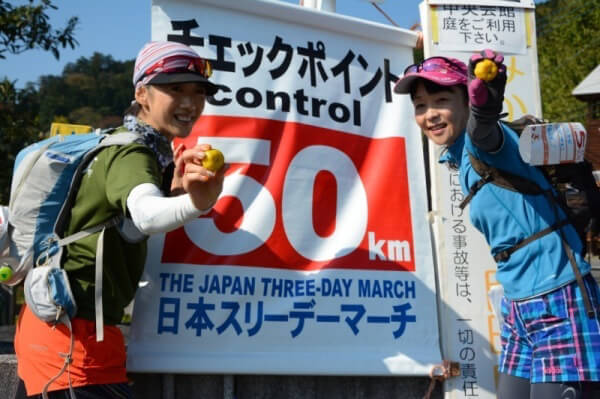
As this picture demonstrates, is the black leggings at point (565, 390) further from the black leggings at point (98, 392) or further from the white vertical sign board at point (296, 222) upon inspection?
the black leggings at point (98, 392)

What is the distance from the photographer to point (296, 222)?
299 cm

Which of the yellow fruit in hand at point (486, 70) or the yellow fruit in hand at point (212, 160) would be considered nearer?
the yellow fruit in hand at point (212, 160)

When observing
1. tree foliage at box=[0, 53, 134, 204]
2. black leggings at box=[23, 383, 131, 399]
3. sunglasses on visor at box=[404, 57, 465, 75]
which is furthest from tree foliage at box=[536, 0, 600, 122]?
black leggings at box=[23, 383, 131, 399]

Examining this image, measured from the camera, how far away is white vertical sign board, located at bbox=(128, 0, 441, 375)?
2.77m

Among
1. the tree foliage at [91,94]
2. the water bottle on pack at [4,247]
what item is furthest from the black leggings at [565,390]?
the tree foliage at [91,94]

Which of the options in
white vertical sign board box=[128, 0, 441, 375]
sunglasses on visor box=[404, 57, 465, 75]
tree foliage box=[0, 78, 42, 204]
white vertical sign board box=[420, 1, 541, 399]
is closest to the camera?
sunglasses on visor box=[404, 57, 465, 75]

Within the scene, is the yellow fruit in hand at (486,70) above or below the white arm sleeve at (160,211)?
above

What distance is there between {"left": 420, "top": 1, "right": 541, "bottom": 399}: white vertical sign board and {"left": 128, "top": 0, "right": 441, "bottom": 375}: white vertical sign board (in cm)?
Result: 10

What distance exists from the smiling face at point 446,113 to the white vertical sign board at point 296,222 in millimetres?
828

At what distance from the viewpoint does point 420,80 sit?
2.39 metres

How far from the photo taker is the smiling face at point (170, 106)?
86.4 inches

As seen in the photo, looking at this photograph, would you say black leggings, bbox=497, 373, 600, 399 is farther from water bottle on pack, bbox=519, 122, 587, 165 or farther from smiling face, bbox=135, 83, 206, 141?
smiling face, bbox=135, 83, 206, 141

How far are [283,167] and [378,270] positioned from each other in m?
0.66

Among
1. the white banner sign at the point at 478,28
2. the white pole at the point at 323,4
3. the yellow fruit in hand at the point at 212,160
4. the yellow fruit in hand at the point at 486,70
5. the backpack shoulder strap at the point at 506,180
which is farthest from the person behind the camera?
the white pole at the point at 323,4
